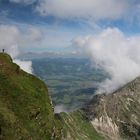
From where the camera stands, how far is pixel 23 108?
14000 cm

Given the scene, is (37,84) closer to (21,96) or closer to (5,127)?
(21,96)

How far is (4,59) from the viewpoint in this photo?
179 meters

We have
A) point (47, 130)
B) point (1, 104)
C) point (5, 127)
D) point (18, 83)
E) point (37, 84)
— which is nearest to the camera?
point (5, 127)

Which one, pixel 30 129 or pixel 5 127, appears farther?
pixel 30 129

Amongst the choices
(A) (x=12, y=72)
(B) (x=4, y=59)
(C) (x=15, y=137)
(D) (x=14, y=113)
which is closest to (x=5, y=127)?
(C) (x=15, y=137)

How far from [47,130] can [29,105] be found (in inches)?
492

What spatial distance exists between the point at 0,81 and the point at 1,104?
2044 cm

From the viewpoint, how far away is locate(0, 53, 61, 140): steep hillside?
12450cm

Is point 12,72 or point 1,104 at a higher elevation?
point 12,72

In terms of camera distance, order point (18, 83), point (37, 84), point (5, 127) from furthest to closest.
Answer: point (37, 84)
point (18, 83)
point (5, 127)

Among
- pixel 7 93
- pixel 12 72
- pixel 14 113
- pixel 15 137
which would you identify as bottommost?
pixel 15 137

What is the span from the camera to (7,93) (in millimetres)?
144875

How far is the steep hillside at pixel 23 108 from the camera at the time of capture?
408ft

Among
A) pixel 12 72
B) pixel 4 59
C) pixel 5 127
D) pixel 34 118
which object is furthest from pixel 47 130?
pixel 4 59
